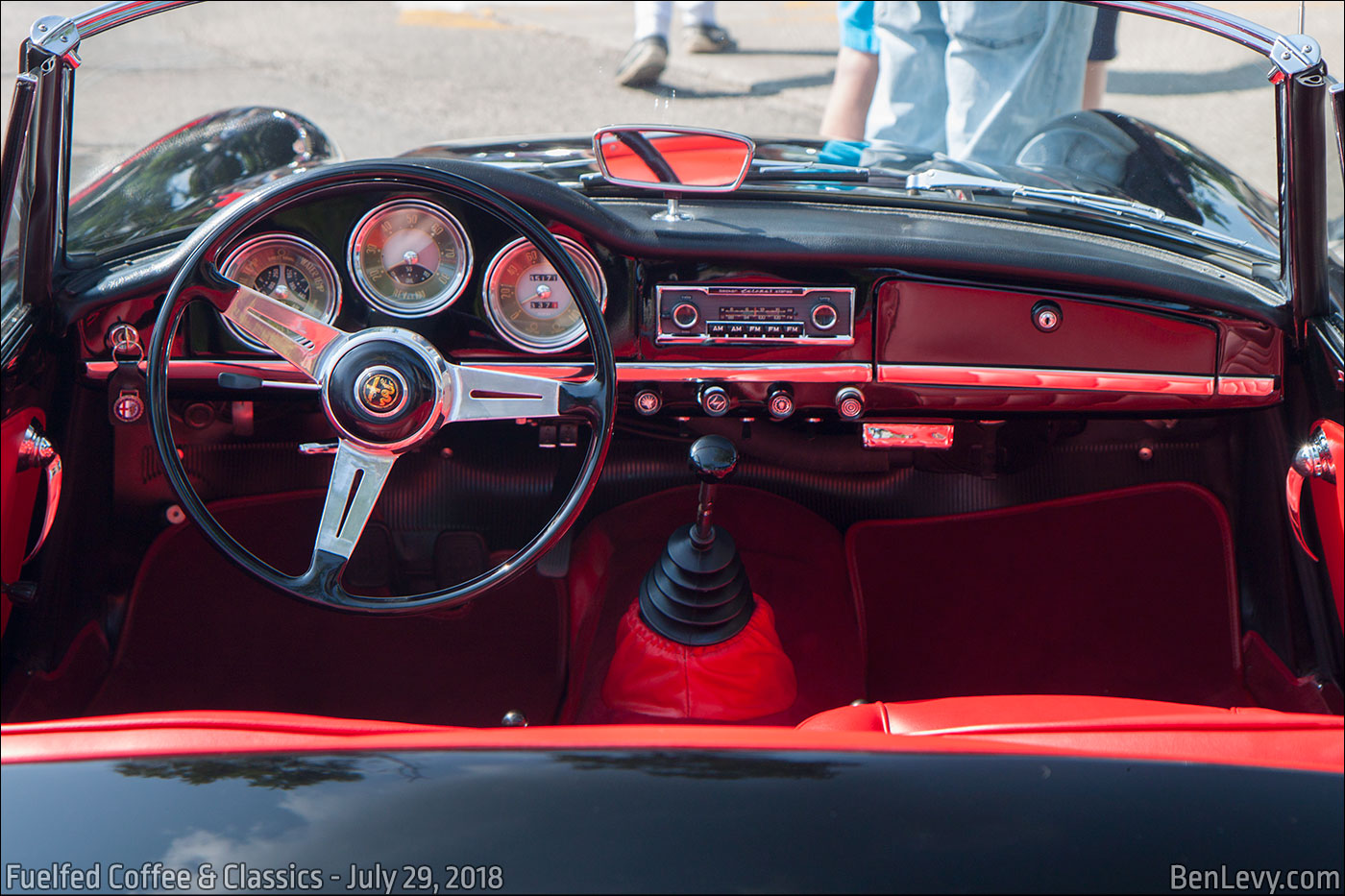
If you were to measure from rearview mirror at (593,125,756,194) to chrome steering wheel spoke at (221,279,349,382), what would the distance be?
1.75ft

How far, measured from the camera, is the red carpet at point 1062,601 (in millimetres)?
2268

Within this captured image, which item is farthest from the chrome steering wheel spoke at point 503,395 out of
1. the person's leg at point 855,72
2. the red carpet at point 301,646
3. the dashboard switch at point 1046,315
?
the person's leg at point 855,72

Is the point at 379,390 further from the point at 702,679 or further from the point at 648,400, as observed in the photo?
the point at 702,679

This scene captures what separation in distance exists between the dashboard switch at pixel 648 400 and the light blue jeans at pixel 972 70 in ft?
4.82

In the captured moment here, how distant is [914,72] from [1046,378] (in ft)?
6.82

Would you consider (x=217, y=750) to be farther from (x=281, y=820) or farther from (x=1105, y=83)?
(x=1105, y=83)

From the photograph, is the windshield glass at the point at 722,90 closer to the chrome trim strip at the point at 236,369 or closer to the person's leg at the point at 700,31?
the person's leg at the point at 700,31

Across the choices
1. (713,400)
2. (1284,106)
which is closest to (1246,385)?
(1284,106)

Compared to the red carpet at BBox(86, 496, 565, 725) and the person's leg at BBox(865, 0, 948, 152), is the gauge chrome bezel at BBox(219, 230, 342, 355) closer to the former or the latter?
the red carpet at BBox(86, 496, 565, 725)

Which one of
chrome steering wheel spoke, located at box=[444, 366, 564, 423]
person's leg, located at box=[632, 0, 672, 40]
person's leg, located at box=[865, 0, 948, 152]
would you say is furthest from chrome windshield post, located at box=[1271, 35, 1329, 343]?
person's leg, located at box=[632, 0, 672, 40]

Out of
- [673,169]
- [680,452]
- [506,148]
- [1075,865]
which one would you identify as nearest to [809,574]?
[680,452]

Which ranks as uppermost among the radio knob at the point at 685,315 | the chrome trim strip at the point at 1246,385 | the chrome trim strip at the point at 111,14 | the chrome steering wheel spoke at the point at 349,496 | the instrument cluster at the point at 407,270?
the chrome trim strip at the point at 111,14

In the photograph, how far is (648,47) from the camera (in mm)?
5652

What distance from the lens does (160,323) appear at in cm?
165
